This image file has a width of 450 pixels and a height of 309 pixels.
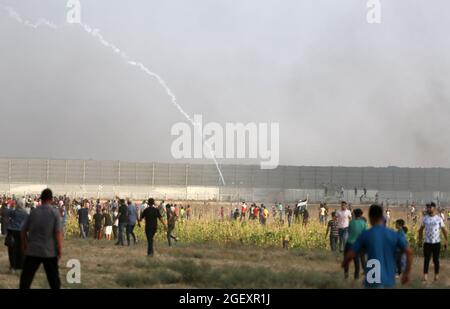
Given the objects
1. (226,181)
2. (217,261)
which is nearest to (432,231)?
(217,261)

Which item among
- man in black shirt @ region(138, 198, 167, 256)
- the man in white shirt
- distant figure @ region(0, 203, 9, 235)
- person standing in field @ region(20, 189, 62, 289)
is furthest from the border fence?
person standing in field @ region(20, 189, 62, 289)

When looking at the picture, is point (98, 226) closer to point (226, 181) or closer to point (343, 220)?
point (343, 220)

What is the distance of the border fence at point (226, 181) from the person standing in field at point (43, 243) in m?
71.2

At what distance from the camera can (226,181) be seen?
9038 cm

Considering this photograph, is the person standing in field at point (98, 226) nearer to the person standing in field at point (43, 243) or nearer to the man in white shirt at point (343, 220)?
the man in white shirt at point (343, 220)

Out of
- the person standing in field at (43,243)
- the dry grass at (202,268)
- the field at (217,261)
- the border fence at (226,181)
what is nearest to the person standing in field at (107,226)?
the field at (217,261)

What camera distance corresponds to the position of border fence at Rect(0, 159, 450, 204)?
3401 inches

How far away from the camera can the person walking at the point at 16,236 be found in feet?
61.4

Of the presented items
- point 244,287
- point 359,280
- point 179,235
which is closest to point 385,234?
point 244,287

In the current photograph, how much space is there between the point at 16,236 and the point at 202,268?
12.4 feet
